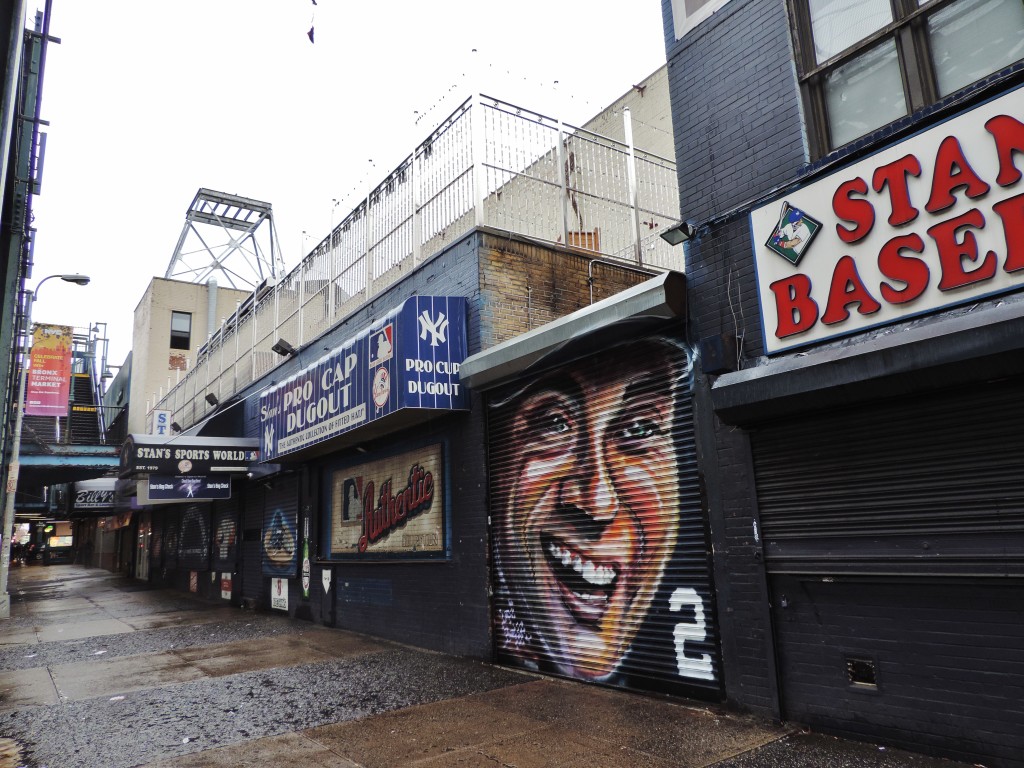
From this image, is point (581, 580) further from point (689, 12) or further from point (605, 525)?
point (689, 12)

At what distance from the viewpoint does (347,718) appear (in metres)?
6.24

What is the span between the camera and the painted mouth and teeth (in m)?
7.18

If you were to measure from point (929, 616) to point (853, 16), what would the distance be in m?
4.64

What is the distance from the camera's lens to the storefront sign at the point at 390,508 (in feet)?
31.9

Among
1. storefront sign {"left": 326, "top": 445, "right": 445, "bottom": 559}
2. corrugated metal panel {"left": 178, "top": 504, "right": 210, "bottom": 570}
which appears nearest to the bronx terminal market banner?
storefront sign {"left": 326, "top": 445, "right": 445, "bottom": 559}

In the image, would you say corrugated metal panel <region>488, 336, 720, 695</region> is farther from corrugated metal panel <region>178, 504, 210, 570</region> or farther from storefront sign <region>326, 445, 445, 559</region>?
corrugated metal panel <region>178, 504, 210, 570</region>

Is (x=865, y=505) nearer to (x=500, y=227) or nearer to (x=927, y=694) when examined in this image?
(x=927, y=694)

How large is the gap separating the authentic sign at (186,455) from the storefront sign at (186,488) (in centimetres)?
42

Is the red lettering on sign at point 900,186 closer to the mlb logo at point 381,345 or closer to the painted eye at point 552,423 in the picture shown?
the painted eye at point 552,423

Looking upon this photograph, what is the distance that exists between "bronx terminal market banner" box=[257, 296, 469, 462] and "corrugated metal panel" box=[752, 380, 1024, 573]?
4413 millimetres

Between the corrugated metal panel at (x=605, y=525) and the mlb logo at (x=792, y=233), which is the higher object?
the mlb logo at (x=792, y=233)

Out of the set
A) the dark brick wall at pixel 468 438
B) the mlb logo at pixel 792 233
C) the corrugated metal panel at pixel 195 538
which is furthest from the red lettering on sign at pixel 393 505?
the corrugated metal panel at pixel 195 538

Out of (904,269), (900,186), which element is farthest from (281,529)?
(900,186)

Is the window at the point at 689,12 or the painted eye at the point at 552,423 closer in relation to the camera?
the window at the point at 689,12
